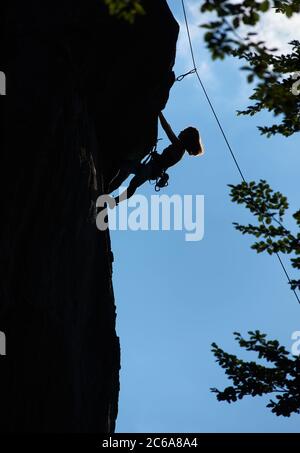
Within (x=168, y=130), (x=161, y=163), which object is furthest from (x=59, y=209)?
(x=168, y=130)

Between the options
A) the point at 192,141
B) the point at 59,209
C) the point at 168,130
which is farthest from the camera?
the point at 168,130

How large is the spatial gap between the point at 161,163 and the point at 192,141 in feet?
3.10

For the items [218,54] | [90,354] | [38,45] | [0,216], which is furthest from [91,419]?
[218,54]

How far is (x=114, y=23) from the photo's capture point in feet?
41.1

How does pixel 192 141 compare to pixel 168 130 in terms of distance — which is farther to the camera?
pixel 168 130

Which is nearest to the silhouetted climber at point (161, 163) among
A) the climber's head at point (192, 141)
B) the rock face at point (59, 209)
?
the climber's head at point (192, 141)

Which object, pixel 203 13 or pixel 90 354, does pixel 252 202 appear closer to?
pixel 203 13

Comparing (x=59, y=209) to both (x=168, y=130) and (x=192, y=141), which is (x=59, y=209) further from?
(x=168, y=130)

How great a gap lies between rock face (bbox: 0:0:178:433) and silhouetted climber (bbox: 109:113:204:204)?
1.81 m

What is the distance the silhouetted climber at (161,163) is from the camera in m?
14.9

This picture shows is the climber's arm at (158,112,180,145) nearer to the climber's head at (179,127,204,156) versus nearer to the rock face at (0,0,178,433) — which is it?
the climber's head at (179,127,204,156)

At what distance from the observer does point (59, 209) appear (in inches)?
400

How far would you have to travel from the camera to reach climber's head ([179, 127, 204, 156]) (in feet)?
49.2

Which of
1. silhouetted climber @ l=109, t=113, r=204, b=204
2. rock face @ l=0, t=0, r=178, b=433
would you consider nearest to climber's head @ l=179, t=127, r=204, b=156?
silhouetted climber @ l=109, t=113, r=204, b=204
